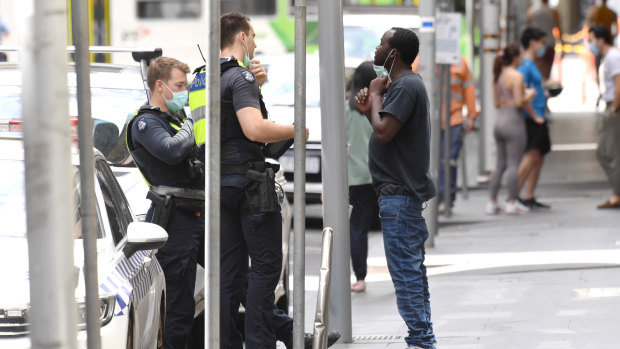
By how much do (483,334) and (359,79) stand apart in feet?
7.54

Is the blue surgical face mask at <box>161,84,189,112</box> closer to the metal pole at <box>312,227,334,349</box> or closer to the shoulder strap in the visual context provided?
the shoulder strap

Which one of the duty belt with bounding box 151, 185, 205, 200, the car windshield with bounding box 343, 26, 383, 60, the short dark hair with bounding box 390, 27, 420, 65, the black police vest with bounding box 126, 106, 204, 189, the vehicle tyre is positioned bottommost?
the vehicle tyre

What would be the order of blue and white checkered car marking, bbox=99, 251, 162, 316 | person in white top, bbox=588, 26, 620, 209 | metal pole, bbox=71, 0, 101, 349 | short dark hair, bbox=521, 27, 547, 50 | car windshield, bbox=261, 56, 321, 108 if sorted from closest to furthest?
metal pole, bbox=71, 0, 101, 349, blue and white checkered car marking, bbox=99, 251, 162, 316, person in white top, bbox=588, 26, 620, 209, short dark hair, bbox=521, 27, 547, 50, car windshield, bbox=261, 56, 321, 108

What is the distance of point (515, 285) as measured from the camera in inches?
381

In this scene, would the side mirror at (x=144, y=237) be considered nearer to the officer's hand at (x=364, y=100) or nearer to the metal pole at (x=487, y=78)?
the officer's hand at (x=364, y=100)

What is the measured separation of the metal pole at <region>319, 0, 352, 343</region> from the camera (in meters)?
7.64

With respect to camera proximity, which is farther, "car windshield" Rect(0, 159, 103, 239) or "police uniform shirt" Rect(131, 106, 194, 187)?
"police uniform shirt" Rect(131, 106, 194, 187)

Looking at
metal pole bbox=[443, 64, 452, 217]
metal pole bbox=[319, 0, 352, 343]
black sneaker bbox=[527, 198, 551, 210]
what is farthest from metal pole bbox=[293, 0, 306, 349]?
black sneaker bbox=[527, 198, 551, 210]

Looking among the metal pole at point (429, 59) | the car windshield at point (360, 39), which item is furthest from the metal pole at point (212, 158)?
the car windshield at point (360, 39)

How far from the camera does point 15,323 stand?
16.8 ft

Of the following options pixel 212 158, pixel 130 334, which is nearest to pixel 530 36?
pixel 130 334

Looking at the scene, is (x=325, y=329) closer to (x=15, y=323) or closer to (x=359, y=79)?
(x=15, y=323)

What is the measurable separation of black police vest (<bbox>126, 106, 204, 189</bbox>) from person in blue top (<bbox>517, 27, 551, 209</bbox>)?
773cm

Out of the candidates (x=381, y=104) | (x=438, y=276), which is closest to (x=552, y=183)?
(x=438, y=276)
